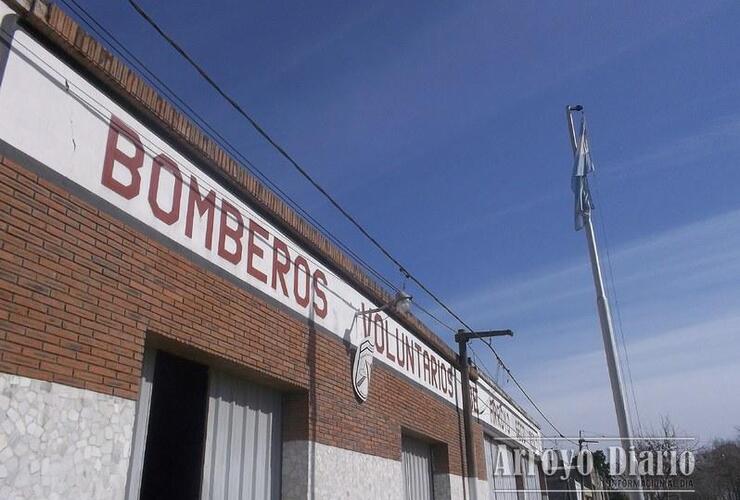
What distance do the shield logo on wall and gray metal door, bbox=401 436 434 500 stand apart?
246 centimetres

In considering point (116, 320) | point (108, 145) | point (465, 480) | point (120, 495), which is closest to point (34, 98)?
point (108, 145)

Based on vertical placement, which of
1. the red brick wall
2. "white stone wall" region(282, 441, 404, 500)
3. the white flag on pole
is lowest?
"white stone wall" region(282, 441, 404, 500)

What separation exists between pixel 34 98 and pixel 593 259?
12808 millimetres

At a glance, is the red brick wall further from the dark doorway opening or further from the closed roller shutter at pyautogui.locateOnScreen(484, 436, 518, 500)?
the closed roller shutter at pyautogui.locateOnScreen(484, 436, 518, 500)

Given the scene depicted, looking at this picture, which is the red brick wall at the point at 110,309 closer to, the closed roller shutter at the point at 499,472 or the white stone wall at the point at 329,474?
the white stone wall at the point at 329,474

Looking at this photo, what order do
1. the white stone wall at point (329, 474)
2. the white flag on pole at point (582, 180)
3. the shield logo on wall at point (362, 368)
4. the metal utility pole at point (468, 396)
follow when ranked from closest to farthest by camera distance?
the white stone wall at point (329, 474) → the shield logo on wall at point (362, 368) → the metal utility pole at point (468, 396) → the white flag on pole at point (582, 180)

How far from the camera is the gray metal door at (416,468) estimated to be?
11.7 metres

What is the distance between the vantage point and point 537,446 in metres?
27.1

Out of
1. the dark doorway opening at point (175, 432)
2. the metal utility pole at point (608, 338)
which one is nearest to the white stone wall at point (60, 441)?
the dark doorway opening at point (175, 432)

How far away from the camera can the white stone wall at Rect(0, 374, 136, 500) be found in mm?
4141

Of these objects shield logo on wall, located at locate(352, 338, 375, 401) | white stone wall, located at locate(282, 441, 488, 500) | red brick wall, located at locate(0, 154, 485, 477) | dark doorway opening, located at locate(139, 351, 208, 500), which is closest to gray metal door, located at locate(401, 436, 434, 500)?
white stone wall, located at locate(282, 441, 488, 500)

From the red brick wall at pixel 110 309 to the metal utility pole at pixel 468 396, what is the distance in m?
7.28

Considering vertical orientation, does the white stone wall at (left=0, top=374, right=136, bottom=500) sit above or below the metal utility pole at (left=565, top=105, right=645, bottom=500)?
below

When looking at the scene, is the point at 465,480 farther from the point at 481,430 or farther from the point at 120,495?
the point at 120,495
